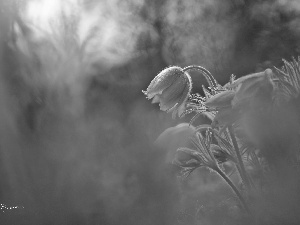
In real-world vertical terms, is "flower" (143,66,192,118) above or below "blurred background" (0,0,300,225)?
below

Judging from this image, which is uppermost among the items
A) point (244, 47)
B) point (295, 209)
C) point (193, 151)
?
point (244, 47)

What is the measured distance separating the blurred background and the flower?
2.60 ft

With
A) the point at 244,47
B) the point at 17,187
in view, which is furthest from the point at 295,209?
the point at 17,187

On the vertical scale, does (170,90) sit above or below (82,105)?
below

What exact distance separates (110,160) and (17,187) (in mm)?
506

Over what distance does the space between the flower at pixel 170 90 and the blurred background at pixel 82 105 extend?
791 mm

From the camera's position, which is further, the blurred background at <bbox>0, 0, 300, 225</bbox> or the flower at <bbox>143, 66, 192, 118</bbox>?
the blurred background at <bbox>0, 0, 300, 225</bbox>

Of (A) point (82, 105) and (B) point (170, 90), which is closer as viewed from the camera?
(B) point (170, 90)

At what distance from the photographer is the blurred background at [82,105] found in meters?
1.34

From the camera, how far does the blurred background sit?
134cm

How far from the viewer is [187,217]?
1.19 ft

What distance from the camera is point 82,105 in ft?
5.25

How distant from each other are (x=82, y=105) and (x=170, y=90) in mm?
1252

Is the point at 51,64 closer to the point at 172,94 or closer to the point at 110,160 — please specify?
the point at 110,160
